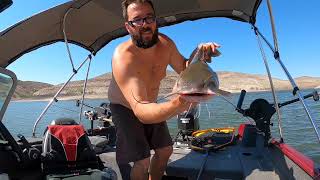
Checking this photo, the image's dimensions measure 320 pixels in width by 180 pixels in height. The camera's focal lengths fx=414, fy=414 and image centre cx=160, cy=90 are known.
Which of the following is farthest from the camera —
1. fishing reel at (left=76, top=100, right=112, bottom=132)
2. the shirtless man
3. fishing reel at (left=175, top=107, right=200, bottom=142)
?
fishing reel at (left=76, top=100, right=112, bottom=132)

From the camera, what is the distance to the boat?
4469 millimetres

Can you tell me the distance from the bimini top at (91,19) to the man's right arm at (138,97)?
274 centimetres

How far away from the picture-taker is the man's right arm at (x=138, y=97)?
2.91 m

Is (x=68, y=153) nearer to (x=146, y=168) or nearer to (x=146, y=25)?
(x=146, y=168)

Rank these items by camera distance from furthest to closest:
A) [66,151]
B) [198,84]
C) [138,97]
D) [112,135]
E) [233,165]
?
[112,135], [233,165], [66,151], [138,97], [198,84]

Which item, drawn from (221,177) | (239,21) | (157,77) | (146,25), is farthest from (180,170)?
(239,21)

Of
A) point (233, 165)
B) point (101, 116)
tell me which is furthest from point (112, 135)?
point (233, 165)

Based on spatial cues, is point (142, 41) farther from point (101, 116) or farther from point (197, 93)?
point (101, 116)

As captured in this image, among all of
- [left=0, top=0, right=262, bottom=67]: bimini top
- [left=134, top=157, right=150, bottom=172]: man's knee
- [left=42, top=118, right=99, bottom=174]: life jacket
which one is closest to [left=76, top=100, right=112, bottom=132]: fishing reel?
[left=0, top=0, right=262, bottom=67]: bimini top

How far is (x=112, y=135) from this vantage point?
25.3 ft

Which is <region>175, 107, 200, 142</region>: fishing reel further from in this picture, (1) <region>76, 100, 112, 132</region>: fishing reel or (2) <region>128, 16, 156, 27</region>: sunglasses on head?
(2) <region>128, 16, 156, 27</region>: sunglasses on head

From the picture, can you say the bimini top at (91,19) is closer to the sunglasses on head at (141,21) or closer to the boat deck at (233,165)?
the boat deck at (233,165)

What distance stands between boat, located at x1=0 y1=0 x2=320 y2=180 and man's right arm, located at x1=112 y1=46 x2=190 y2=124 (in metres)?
0.94

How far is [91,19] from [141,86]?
3.72 metres
